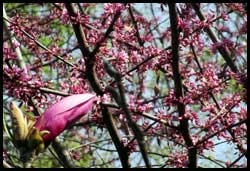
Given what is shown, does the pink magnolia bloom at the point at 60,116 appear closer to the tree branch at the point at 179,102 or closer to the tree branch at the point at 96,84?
the tree branch at the point at 179,102

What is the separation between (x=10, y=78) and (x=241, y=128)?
66.9 inches

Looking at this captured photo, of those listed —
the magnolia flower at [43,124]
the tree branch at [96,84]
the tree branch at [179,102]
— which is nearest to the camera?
the magnolia flower at [43,124]

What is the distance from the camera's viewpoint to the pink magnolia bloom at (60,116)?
149cm

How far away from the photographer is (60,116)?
4.88 feet

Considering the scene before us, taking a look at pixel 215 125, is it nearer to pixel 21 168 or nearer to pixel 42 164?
pixel 21 168

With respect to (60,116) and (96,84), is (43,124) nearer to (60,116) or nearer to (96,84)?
(60,116)

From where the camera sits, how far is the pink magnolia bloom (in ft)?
4.88

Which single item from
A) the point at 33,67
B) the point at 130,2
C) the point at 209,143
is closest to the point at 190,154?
the point at 209,143

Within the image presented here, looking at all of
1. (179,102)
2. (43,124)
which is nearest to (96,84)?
(179,102)

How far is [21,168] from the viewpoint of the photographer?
1419 millimetres

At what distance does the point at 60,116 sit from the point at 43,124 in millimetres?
60

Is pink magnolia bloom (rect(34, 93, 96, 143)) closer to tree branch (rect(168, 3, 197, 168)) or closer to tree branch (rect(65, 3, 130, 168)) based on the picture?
tree branch (rect(168, 3, 197, 168))

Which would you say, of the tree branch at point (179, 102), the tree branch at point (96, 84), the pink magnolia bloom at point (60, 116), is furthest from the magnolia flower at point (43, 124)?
the tree branch at point (96, 84)

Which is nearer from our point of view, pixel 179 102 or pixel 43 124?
pixel 43 124
